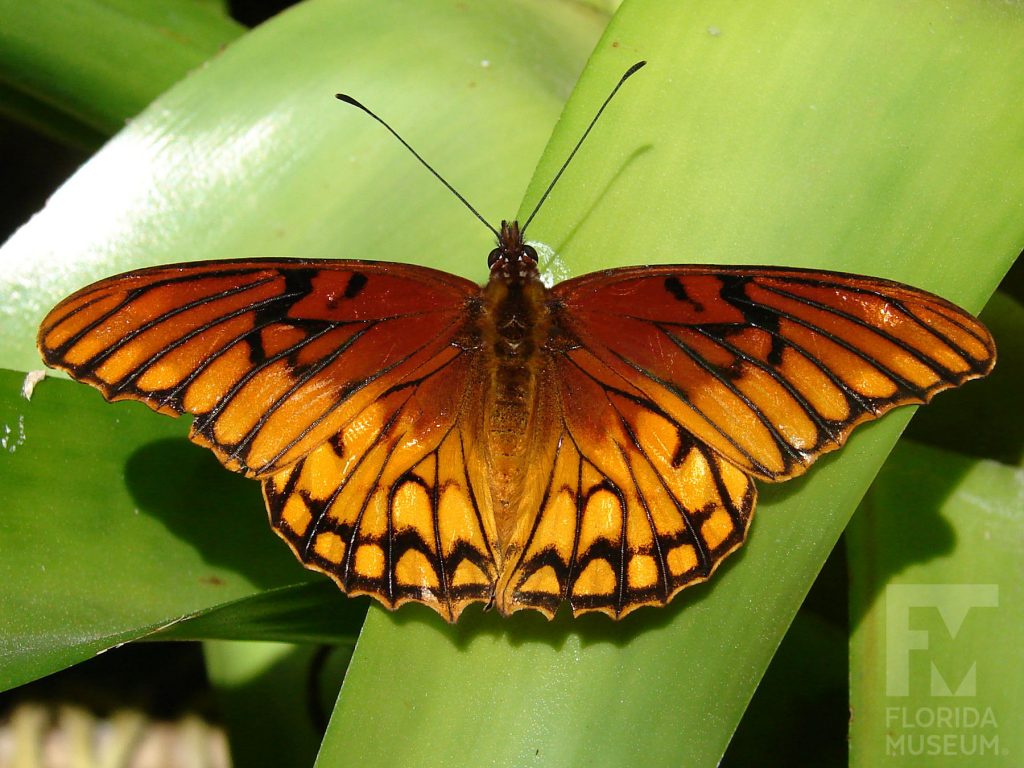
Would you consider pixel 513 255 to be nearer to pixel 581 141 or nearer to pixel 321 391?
pixel 581 141

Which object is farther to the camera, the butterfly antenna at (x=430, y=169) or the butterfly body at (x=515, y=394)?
the butterfly antenna at (x=430, y=169)

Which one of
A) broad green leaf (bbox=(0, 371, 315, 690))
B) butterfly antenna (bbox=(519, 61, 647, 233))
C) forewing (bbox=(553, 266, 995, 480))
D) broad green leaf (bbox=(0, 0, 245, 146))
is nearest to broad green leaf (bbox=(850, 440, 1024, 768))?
forewing (bbox=(553, 266, 995, 480))

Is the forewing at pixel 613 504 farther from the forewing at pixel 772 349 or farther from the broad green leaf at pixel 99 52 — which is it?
the broad green leaf at pixel 99 52

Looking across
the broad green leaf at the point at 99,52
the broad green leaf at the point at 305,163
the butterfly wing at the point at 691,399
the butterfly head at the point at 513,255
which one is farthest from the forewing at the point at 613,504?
the broad green leaf at the point at 99,52

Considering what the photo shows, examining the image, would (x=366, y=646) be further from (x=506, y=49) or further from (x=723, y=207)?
(x=506, y=49)

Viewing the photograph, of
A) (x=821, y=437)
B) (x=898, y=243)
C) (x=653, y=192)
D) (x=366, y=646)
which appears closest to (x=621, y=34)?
(x=653, y=192)

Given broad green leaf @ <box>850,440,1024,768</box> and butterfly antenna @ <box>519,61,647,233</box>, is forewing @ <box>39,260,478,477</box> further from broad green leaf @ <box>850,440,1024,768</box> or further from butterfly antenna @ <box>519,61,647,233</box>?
broad green leaf @ <box>850,440,1024,768</box>

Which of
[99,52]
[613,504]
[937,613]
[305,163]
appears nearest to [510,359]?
[613,504]
